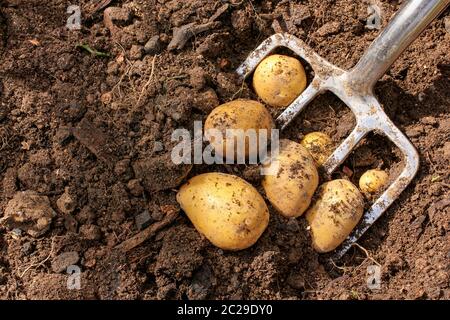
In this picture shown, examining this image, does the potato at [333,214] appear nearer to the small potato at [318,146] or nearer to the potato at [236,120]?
the small potato at [318,146]

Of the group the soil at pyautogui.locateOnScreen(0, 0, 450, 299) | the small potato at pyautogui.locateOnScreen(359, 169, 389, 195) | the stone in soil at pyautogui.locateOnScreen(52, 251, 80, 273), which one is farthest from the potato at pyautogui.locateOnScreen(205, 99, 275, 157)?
the stone in soil at pyautogui.locateOnScreen(52, 251, 80, 273)

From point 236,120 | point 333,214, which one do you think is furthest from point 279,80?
point 333,214

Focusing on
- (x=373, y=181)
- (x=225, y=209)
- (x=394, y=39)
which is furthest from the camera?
(x=373, y=181)

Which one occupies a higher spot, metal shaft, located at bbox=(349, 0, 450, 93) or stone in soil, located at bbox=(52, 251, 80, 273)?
metal shaft, located at bbox=(349, 0, 450, 93)

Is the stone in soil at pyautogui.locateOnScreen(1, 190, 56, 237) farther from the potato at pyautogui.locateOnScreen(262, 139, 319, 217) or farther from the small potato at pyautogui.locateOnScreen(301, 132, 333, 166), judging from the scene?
the small potato at pyautogui.locateOnScreen(301, 132, 333, 166)

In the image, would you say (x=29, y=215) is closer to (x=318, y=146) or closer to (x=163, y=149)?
(x=163, y=149)

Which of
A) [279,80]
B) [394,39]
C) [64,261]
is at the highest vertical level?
[394,39]

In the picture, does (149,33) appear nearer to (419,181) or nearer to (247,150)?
(247,150)
